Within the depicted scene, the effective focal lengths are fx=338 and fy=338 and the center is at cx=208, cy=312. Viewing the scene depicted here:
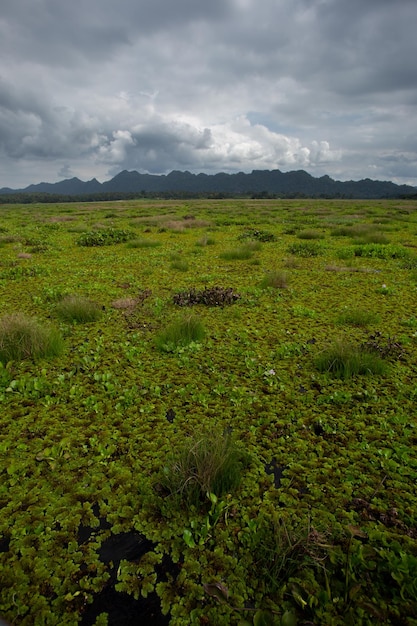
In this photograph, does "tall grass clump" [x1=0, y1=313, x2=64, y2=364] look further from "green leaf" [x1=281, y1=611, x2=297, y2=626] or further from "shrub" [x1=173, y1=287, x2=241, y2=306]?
"green leaf" [x1=281, y1=611, x2=297, y2=626]

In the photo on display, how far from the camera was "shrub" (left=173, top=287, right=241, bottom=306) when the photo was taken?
7.84 meters

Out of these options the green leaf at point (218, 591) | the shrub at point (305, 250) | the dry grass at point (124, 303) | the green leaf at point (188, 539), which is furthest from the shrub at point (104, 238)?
the green leaf at point (218, 591)

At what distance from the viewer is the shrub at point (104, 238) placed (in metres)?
16.8

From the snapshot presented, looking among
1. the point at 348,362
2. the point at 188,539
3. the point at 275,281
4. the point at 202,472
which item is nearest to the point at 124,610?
the point at 188,539

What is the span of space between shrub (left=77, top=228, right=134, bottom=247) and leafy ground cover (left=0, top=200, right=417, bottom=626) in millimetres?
10474

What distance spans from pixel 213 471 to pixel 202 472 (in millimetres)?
98

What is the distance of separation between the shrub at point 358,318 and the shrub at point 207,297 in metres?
2.48

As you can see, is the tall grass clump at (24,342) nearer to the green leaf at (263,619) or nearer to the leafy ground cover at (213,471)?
the leafy ground cover at (213,471)

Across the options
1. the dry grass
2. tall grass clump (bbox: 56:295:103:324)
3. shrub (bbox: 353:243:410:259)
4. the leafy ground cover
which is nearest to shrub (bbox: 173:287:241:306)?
the leafy ground cover

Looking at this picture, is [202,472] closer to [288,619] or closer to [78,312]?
[288,619]

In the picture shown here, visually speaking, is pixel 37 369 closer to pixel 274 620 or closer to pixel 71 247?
pixel 274 620

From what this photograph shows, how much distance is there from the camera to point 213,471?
9.66 ft

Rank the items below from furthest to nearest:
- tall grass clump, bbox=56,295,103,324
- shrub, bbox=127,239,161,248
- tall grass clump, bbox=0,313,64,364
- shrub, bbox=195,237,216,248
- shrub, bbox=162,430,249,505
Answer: shrub, bbox=195,237,216,248 → shrub, bbox=127,239,161,248 → tall grass clump, bbox=56,295,103,324 → tall grass clump, bbox=0,313,64,364 → shrub, bbox=162,430,249,505

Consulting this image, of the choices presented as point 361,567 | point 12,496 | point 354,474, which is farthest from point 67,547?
point 354,474
